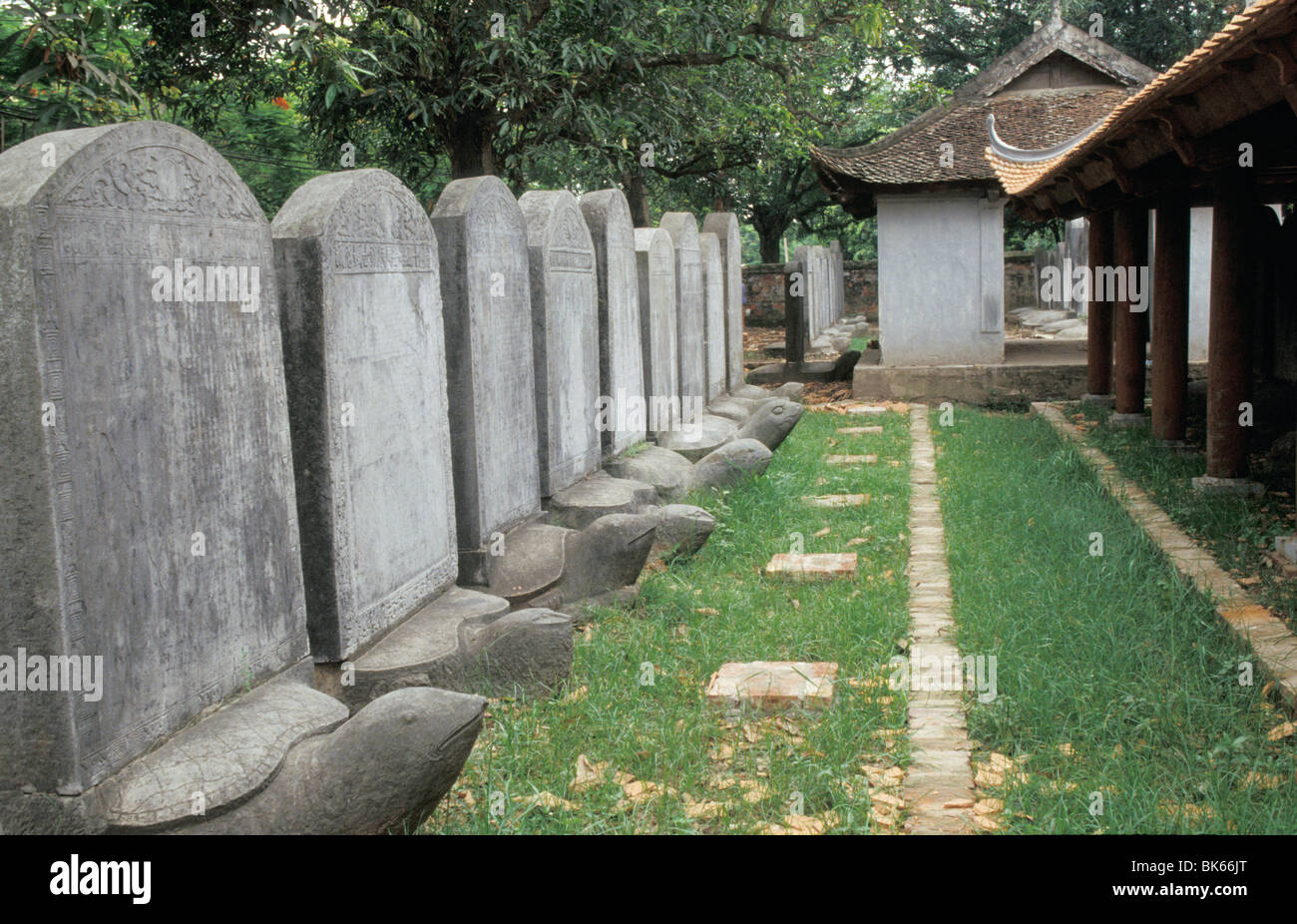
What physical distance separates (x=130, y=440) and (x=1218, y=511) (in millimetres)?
5958

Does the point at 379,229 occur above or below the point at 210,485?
above

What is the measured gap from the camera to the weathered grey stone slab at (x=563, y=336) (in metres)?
6.53

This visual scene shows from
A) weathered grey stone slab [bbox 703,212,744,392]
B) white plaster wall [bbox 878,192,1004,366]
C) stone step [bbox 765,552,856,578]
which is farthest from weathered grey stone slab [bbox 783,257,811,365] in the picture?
stone step [bbox 765,552,856,578]

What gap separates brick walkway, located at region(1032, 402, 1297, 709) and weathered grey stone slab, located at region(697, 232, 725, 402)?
4.10 metres

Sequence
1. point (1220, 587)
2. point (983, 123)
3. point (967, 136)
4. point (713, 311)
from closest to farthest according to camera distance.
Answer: point (1220, 587) < point (713, 311) < point (967, 136) < point (983, 123)

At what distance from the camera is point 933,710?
4418mm

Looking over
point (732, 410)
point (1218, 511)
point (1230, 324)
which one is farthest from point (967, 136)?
point (1218, 511)

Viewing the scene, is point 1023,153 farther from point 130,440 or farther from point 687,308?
point 130,440

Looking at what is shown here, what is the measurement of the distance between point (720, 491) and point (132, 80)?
22.8 feet

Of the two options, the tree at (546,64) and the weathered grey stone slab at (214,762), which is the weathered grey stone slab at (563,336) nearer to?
the weathered grey stone slab at (214,762)

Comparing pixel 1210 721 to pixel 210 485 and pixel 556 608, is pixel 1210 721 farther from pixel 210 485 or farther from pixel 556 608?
pixel 210 485

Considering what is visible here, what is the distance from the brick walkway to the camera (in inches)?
174

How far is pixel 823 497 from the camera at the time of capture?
840 centimetres

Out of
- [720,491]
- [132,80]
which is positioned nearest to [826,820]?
[720,491]
